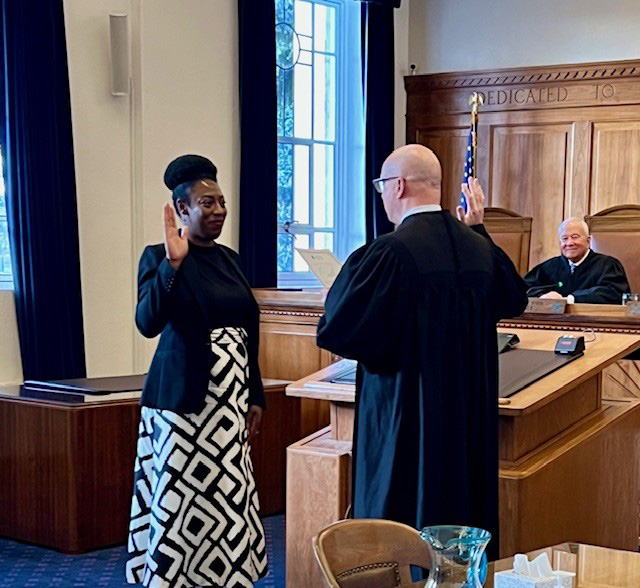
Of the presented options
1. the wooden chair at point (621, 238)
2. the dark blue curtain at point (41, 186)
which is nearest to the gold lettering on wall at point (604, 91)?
the wooden chair at point (621, 238)

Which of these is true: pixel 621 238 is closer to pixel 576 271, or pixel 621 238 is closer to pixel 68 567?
pixel 576 271

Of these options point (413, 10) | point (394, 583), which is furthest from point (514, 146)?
point (394, 583)

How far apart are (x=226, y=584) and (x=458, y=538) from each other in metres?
1.80

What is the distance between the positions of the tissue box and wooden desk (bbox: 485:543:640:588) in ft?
0.11

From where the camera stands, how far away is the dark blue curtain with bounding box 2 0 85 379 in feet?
19.5

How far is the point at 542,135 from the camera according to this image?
→ 869cm

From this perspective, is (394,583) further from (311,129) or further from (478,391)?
(311,129)

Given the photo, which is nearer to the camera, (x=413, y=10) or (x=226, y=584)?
(x=226, y=584)

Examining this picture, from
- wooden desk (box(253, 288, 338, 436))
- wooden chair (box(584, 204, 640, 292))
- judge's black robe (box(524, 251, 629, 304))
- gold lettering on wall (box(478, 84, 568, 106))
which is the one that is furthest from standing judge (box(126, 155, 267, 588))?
gold lettering on wall (box(478, 84, 568, 106))

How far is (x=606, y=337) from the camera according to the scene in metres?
4.14

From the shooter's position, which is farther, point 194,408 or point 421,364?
point 194,408

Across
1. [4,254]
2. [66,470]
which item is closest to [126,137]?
[4,254]

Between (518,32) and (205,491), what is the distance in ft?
21.3

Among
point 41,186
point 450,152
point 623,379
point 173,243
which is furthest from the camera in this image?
point 450,152
